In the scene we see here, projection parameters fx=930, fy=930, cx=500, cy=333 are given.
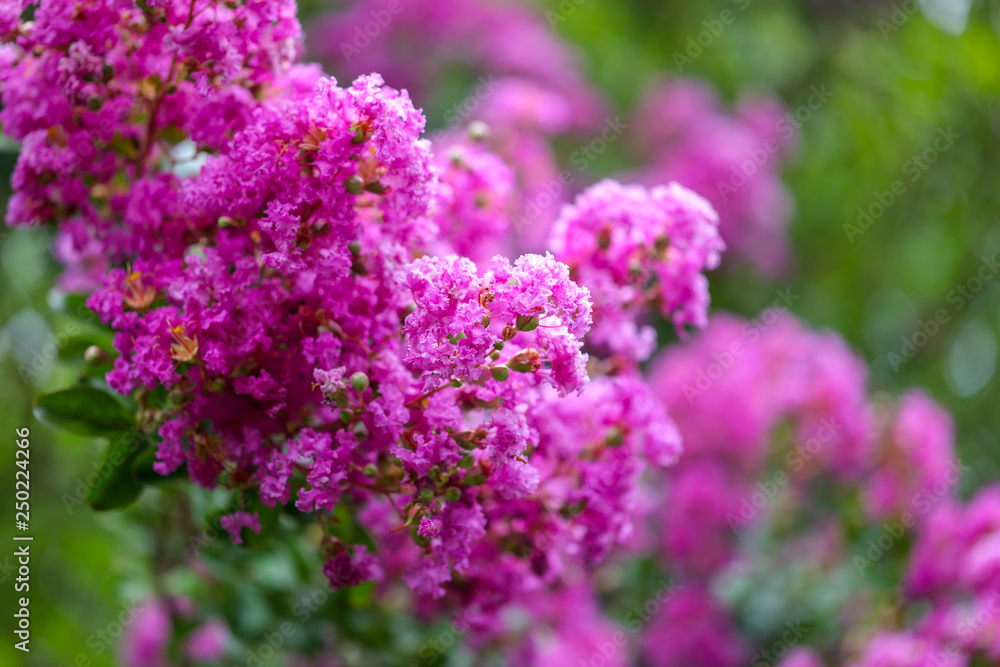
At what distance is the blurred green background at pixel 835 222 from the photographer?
10.6 feet

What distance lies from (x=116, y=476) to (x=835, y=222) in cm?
356

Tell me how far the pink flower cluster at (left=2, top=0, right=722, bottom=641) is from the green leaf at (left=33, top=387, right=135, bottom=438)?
0.10m

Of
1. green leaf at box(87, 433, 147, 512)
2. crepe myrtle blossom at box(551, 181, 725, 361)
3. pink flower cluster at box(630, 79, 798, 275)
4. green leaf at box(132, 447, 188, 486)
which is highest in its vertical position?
crepe myrtle blossom at box(551, 181, 725, 361)

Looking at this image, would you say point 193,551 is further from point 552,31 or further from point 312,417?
point 552,31

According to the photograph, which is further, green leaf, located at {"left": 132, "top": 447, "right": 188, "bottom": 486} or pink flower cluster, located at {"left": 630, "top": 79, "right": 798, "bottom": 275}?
pink flower cluster, located at {"left": 630, "top": 79, "right": 798, "bottom": 275}

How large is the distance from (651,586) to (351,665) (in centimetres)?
101

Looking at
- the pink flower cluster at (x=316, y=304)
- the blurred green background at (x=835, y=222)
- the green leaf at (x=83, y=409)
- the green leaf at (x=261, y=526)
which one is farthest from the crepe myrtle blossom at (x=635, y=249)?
the blurred green background at (x=835, y=222)

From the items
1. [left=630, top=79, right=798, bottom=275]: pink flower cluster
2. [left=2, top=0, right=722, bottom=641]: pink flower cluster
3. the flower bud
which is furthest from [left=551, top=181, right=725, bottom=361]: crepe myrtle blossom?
[left=630, top=79, right=798, bottom=275]: pink flower cluster

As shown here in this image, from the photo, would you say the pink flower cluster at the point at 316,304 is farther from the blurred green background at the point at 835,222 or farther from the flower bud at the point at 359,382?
the blurred green background at the point at 835,222

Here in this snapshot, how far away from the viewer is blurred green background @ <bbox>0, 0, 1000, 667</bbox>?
3227 mm

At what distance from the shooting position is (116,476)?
55.6 inches

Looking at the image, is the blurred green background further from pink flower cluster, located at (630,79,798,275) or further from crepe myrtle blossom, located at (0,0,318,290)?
crepe myrtle blossom, located at (0,0,318,290)

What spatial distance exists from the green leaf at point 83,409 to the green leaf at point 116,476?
3cm

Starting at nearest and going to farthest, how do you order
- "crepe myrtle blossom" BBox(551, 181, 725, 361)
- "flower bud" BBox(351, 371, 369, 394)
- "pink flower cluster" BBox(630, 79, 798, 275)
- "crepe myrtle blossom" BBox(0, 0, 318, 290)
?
"flower bud" BBox(351, 371, 369, 394) < "crepe myrtle blossom" BBox(0, 0, 318, 290) < "crepe myrtle blossom" BBox(551, 181, 725, 361) < "pink flower cluster" BBox(630, 79, 798, 275)
